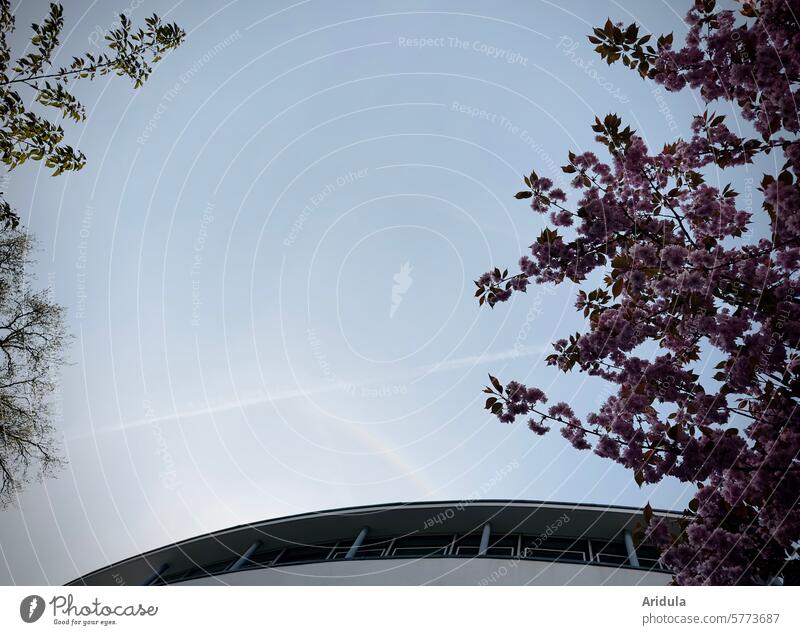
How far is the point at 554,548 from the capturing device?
976 cm

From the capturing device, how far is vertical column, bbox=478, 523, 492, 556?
9.11 m

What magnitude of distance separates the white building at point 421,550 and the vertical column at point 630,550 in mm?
42

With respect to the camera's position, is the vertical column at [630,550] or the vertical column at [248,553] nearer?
the vertical column at [630,550]

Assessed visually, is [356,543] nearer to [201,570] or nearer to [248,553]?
[248,553]

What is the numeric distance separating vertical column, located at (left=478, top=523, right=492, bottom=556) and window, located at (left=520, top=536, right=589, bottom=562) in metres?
0.77

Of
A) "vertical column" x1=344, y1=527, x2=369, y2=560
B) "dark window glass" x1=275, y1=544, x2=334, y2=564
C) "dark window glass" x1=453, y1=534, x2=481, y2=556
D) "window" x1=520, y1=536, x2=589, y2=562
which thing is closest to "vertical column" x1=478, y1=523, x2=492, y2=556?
"dark window glass" x1=453, y1=534, x2=481, y2=556

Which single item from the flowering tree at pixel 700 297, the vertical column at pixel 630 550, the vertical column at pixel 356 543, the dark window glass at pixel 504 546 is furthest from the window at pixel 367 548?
the flowering tree at pixel 700 297

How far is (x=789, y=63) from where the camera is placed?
2994 millimetres

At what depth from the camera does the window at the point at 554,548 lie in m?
9.45

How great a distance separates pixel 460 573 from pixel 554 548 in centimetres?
306

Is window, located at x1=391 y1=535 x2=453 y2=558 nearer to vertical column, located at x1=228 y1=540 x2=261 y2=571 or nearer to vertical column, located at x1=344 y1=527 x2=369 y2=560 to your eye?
vertical column, located at x1=344 y1=527 x2=369 y2=560
